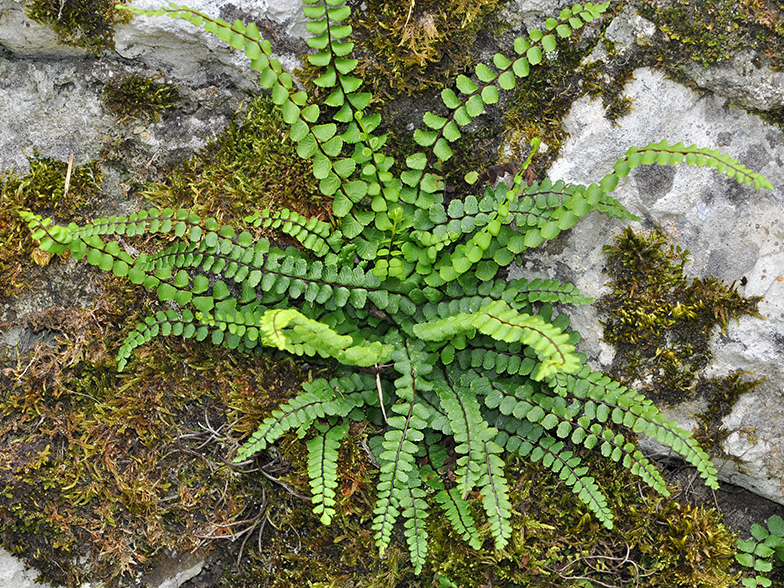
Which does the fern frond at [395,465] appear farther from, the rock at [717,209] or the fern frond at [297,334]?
the rock at [717,209]

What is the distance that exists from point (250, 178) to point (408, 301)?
4.08 ft

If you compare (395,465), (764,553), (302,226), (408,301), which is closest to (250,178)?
(302,226)

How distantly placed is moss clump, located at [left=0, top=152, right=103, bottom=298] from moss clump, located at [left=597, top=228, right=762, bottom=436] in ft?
10.5

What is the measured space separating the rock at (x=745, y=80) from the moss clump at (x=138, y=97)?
3.03 m

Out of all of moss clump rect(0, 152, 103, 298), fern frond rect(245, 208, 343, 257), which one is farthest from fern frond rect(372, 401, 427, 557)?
moss clump rect(0, 152, 103, 298)

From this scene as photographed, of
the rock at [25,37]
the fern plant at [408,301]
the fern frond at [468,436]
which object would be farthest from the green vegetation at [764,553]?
the rock at [25,37]

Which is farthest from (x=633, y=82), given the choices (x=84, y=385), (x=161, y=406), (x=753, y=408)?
(x=84, y=385)

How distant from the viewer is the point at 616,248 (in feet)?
11.2

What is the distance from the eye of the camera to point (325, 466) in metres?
3.13

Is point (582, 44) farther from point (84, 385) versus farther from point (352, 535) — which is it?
point (84, 385)

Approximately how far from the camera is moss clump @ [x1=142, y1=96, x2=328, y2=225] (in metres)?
3.56

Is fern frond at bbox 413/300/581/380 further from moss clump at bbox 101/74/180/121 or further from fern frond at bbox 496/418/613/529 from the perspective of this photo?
moss clump at bbox 101/74/180/121

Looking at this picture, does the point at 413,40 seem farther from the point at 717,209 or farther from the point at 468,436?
the point at 468,436

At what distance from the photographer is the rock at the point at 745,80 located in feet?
10.4
